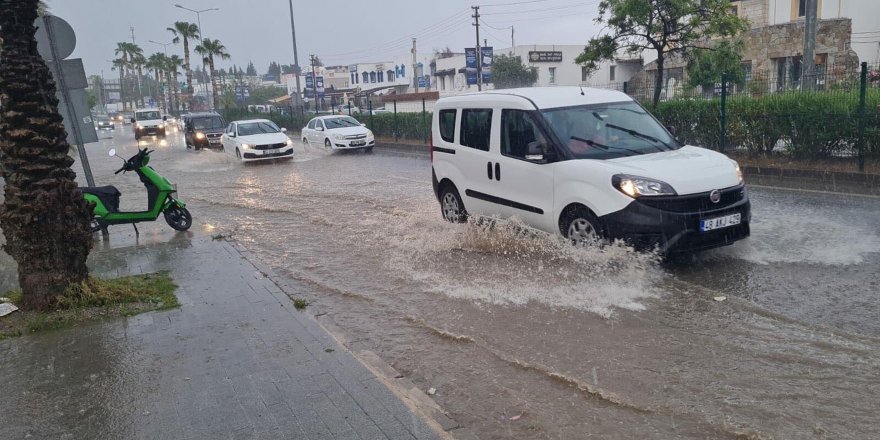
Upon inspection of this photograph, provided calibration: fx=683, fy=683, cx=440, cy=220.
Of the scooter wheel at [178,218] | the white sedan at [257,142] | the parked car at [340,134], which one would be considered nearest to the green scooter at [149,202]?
the scooter wheel at [178,218]

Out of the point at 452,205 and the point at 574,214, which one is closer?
the point at 574,214

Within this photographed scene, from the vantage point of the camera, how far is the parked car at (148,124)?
42.3 meters

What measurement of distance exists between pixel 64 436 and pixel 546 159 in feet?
17.4

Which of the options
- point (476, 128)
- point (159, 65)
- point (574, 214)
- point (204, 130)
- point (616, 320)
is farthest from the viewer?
point (159, 65)

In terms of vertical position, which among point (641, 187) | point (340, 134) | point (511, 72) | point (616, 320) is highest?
point (511, 72)

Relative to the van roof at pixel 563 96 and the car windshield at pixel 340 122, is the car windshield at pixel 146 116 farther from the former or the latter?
the van roof at pixel 563 96

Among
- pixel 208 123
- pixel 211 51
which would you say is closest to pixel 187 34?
pixel 211 51

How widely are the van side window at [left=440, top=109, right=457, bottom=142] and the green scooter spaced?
435cm

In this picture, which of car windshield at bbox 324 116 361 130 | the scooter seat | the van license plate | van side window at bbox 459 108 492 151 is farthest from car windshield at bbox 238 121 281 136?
the van license plate

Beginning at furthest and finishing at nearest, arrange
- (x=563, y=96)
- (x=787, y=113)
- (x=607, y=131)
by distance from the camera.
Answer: (x=787, y=113) → (x=563, y=96) → (x=607, y=131)

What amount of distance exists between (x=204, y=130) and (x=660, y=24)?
70.5 ft

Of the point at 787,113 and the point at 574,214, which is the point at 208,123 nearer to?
the point at 787,113

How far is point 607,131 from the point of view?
7.78 meters

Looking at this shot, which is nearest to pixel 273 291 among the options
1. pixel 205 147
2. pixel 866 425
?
pixel 866 425
